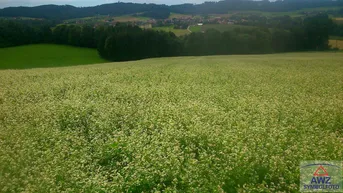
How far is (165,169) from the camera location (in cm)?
685

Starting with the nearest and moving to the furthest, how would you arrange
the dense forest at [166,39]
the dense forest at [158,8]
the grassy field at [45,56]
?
the grassy field at [45,56] < the dense forest at [166,39] < the dense forest at [158,8]

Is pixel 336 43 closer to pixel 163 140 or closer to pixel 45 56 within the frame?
pixel 45 56

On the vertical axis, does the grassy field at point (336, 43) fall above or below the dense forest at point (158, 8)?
below

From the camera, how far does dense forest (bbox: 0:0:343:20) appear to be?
13175 centimetres

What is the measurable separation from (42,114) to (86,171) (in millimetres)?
5532

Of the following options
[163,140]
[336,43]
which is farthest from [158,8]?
[163,140]

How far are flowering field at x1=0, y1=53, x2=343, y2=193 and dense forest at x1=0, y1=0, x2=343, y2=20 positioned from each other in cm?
12618

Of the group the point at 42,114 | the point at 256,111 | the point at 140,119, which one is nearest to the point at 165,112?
the point at 140,119

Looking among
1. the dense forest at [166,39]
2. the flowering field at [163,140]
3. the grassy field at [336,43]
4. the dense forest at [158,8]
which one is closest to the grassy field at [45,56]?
the dense forest at [166,39]

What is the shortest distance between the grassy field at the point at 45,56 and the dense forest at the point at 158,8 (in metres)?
75.9

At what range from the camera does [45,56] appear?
58031 mm

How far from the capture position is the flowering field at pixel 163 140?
6562 millimetres

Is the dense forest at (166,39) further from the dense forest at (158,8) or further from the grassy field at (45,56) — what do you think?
the dense forest at (158,8)

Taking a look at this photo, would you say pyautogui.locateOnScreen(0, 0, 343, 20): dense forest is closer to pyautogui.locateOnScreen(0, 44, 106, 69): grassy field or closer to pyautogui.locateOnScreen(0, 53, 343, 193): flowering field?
pyautogui.locateOnScreen(0, 44, 106, 69): grassy field
